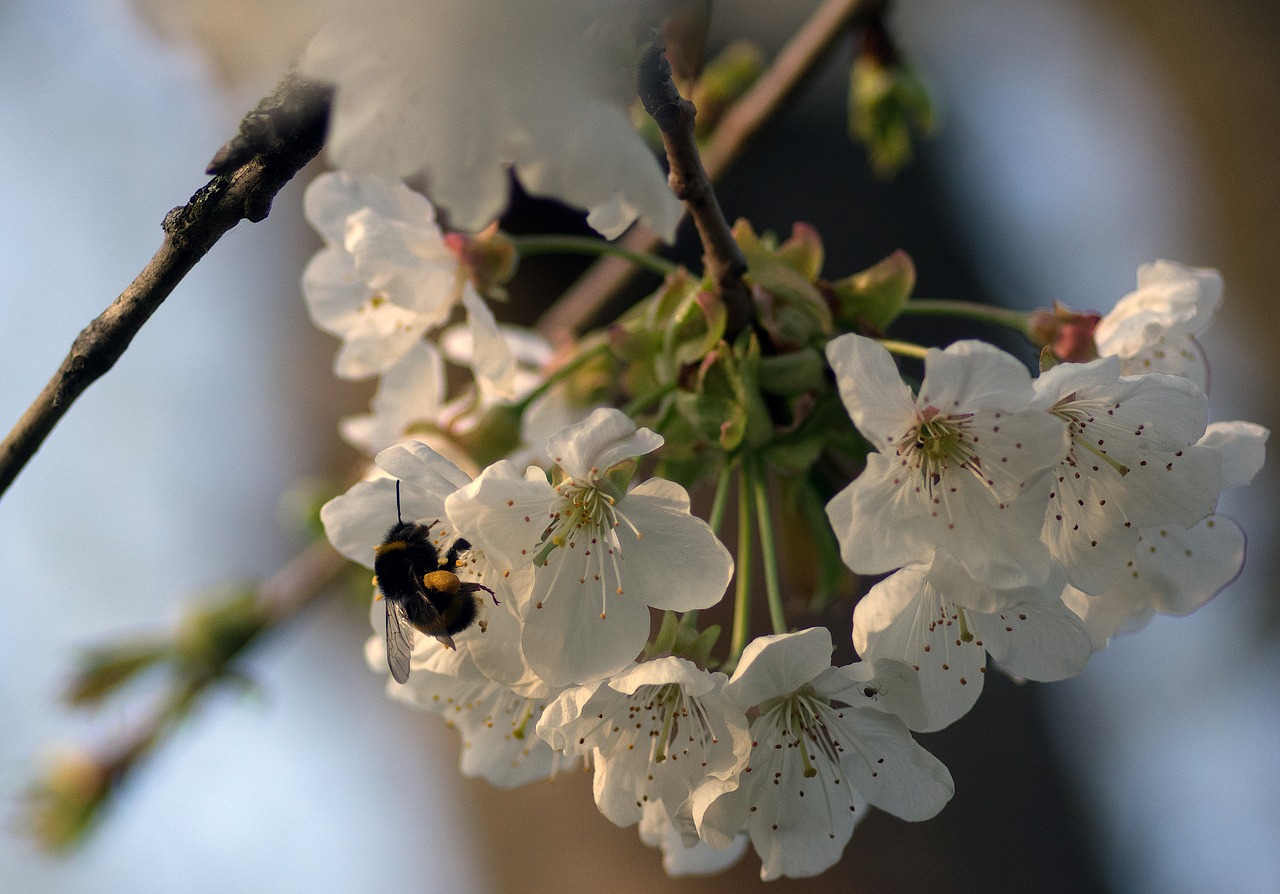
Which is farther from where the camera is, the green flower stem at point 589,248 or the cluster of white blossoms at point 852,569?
the green flower stem at point 589,248

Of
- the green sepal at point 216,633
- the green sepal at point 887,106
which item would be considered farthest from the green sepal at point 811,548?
the green sepal at point 216,633

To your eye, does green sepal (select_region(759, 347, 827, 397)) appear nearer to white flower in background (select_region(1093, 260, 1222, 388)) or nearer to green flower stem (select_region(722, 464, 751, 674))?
green flower stem (select_region(722, 464, 751, 674))

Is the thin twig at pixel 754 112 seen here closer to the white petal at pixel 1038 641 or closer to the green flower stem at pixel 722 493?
the green flower stem at pixel 722 493

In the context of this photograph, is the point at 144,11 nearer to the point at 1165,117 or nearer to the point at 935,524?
the point at 935,524

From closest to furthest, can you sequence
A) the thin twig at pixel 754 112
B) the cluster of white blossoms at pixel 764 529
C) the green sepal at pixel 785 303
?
the cluster of white blossoms at pixel 764 529, the green sepal at pixel 785 303, the thin twig at pixel 754 112

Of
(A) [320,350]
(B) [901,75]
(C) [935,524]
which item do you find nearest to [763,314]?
(C) [935,524]

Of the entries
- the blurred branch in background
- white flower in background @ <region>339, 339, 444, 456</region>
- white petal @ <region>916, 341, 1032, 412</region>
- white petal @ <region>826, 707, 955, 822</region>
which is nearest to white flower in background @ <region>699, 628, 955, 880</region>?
white petal @ <region>826, 707, 955, 822</region>
